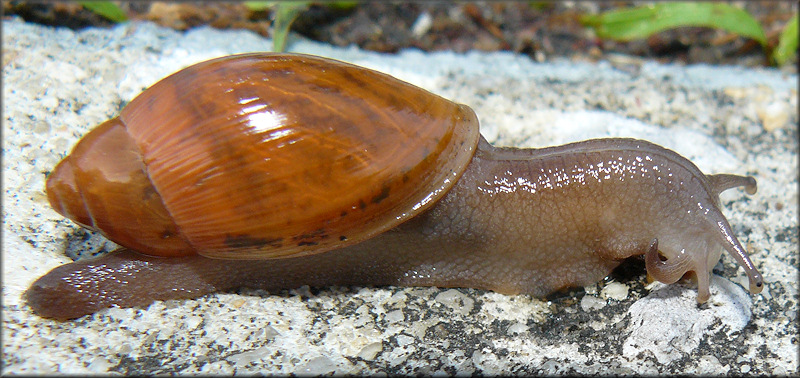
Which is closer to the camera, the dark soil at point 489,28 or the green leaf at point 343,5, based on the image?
the dark soil at point 489,28

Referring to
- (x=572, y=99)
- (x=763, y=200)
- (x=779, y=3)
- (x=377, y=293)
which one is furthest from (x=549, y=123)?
(x=779, y=3)

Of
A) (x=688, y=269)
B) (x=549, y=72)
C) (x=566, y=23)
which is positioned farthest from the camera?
(x=566, y=23)

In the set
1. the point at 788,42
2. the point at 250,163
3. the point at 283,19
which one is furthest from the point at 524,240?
the point at 788,42

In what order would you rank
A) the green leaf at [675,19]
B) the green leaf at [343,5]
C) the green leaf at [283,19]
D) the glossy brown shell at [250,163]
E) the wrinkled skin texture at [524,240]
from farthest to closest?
1. the green leaf at [343,5]
2. the green leaf at [675,19]
3. the green leaf at [283,19]
4. the wrinkled skin texture at [524,240]
5. the glossy brown shell at [250,163]

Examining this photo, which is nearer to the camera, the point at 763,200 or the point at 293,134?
the point at 293,134

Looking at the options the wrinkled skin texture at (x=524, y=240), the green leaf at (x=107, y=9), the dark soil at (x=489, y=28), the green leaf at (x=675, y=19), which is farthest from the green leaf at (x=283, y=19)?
the green leaf at (x=675, y=19)

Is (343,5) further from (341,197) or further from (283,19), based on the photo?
(341,197)

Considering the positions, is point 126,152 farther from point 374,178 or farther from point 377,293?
point 377,293

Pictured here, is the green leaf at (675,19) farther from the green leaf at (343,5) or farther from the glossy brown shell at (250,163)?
the glossy brown shell at (250,163)
